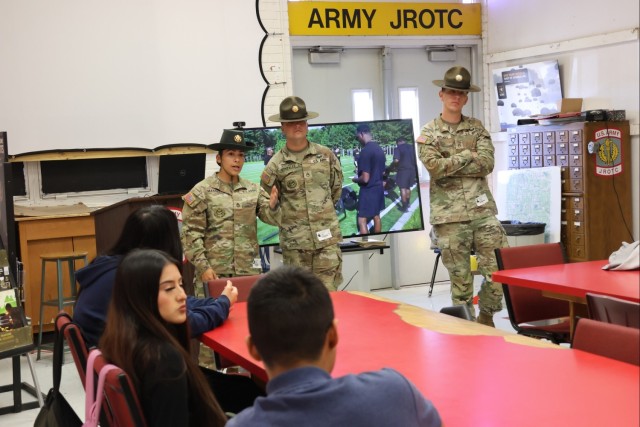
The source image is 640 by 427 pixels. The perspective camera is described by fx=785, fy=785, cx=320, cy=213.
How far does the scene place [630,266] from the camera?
2.96 m

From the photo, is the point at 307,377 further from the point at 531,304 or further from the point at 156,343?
the point at 531,304

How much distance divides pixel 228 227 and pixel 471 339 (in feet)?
7.92

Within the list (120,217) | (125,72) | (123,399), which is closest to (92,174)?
(125,72)

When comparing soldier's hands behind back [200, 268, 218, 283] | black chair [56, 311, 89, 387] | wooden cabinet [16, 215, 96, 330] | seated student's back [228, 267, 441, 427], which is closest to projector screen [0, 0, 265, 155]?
wooden cabinet [16, 215, 96, 330]

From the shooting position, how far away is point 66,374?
523 cm

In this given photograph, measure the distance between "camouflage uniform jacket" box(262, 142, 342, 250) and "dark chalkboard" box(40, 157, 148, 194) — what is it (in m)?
2.59

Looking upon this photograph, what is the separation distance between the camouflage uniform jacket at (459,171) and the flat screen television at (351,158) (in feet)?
4.18

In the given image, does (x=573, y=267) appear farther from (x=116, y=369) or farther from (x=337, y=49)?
(x=337, y=49)

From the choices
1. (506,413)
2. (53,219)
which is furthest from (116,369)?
(53,219)

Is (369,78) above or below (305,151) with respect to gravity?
above

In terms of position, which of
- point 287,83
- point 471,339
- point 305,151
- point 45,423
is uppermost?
point 287,83

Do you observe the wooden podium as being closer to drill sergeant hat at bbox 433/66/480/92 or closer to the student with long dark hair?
drill sergeant hat at bbox 433/66/480/92

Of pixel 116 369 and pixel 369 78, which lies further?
pixel 369 78

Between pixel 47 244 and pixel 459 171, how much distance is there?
3.39m
